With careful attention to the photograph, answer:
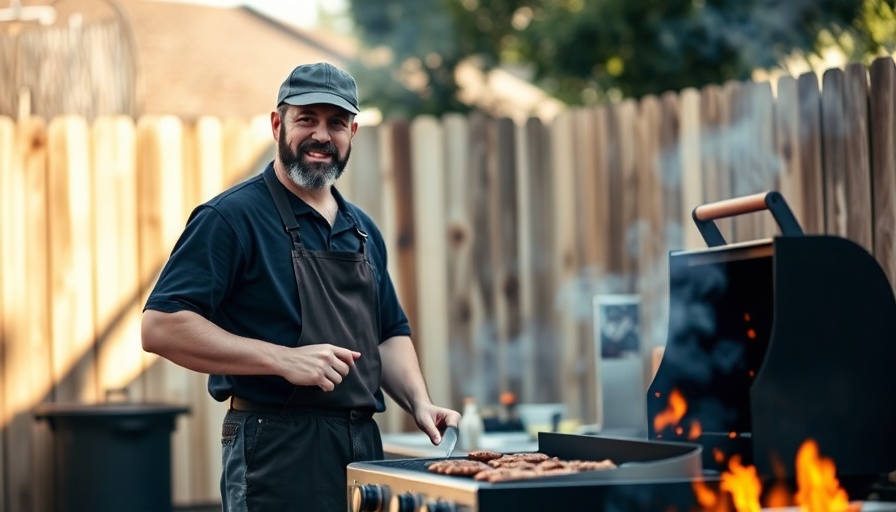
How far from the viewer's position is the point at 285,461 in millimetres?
3092

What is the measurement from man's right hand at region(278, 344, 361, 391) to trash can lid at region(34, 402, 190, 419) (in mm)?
2812

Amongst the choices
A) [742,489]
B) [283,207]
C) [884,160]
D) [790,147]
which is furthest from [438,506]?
[790,147]

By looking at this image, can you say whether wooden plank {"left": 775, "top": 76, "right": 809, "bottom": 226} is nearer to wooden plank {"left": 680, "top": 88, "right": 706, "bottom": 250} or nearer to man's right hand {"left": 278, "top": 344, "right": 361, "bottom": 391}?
wooden plank {"left": 680, "top": 88, "right": 706, "bottom": 250}

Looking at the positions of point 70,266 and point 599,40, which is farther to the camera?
point 599,40

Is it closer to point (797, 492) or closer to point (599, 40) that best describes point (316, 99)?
point (797, 492)

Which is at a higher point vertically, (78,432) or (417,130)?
(417,130)

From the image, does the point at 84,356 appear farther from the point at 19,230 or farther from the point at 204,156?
the point at 204,156

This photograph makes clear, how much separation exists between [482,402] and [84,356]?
196 cm

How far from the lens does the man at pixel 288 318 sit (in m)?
3.00

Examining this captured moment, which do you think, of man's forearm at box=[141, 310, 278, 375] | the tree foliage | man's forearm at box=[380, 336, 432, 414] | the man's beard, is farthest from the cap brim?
the tree foliage

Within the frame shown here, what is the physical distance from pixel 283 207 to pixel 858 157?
2.48m

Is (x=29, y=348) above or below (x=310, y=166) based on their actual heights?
below

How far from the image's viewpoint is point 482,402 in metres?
6.23

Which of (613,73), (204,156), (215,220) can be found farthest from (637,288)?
(613,73)
